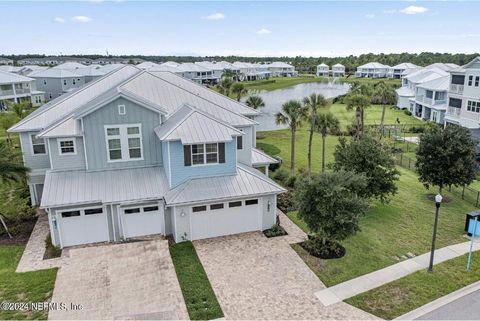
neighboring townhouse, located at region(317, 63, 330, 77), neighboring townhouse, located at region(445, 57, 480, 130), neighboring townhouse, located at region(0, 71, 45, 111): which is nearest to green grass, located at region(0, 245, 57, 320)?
neighboring townhouse, located at region(445, 57, 480, 130)

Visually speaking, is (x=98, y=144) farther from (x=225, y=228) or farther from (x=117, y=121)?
(x=225, y=228)

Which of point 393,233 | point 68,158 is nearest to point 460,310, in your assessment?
point 393,233

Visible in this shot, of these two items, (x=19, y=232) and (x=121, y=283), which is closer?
(x=121, y=283)

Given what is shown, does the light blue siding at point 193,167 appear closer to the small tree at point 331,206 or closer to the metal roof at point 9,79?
the small tree at point 331,206

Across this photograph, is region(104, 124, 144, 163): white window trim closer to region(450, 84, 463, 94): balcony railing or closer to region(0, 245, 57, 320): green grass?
region(0, 245, 57, 320): green grass

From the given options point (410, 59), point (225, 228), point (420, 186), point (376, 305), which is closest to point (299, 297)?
point (376, 305)

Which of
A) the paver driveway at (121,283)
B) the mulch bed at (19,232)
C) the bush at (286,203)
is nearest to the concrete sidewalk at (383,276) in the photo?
the paver driveway at (121,283)

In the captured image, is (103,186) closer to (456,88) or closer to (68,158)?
(68,158)
